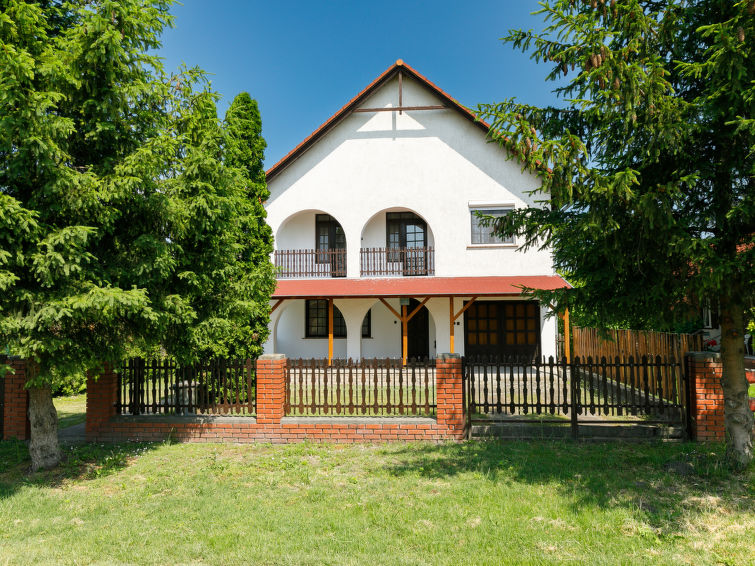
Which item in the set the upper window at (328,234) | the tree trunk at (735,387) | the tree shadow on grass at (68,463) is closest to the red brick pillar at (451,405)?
the tree trunk at (735,387)

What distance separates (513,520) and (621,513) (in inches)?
41.9

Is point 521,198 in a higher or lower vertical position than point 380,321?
higher

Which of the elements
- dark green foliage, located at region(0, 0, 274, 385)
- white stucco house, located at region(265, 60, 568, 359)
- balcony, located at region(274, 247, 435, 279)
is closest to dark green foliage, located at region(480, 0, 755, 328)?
dark green foliage, located at region(0, 0, 274, 385)

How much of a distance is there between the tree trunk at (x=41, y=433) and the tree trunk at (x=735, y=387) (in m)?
8.69

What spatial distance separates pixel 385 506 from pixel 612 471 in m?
2.97

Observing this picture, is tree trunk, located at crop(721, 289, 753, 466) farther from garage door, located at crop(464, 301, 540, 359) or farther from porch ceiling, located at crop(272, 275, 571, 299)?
garage door, located at crop(464, 301, 540, 359)

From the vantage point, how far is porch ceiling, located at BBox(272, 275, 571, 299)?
1482 cm

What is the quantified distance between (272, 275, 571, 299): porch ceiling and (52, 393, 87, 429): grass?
19.3ft

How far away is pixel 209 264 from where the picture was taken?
6949 millimetres

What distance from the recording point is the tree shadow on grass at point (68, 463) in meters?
6.07

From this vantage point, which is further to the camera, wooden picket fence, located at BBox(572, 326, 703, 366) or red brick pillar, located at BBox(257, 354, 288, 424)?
wooden picket fence, located at BBox(572, 326, 703, 366)


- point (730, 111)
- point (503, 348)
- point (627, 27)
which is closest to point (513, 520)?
point (730, 111)

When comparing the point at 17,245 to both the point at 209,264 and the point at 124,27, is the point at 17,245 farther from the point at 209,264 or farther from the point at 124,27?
the point at 124,27

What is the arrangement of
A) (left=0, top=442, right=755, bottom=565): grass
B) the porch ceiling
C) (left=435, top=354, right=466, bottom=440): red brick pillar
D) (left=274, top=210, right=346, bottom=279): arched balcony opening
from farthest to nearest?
(left=274, top=210, right=346, bottom=279): arched balcony opening → the porch ceiling → (left=435, top=354, right=466, bottom=440): red brick pillar → (left=0, top=442, right=755, bottom=565): grass
